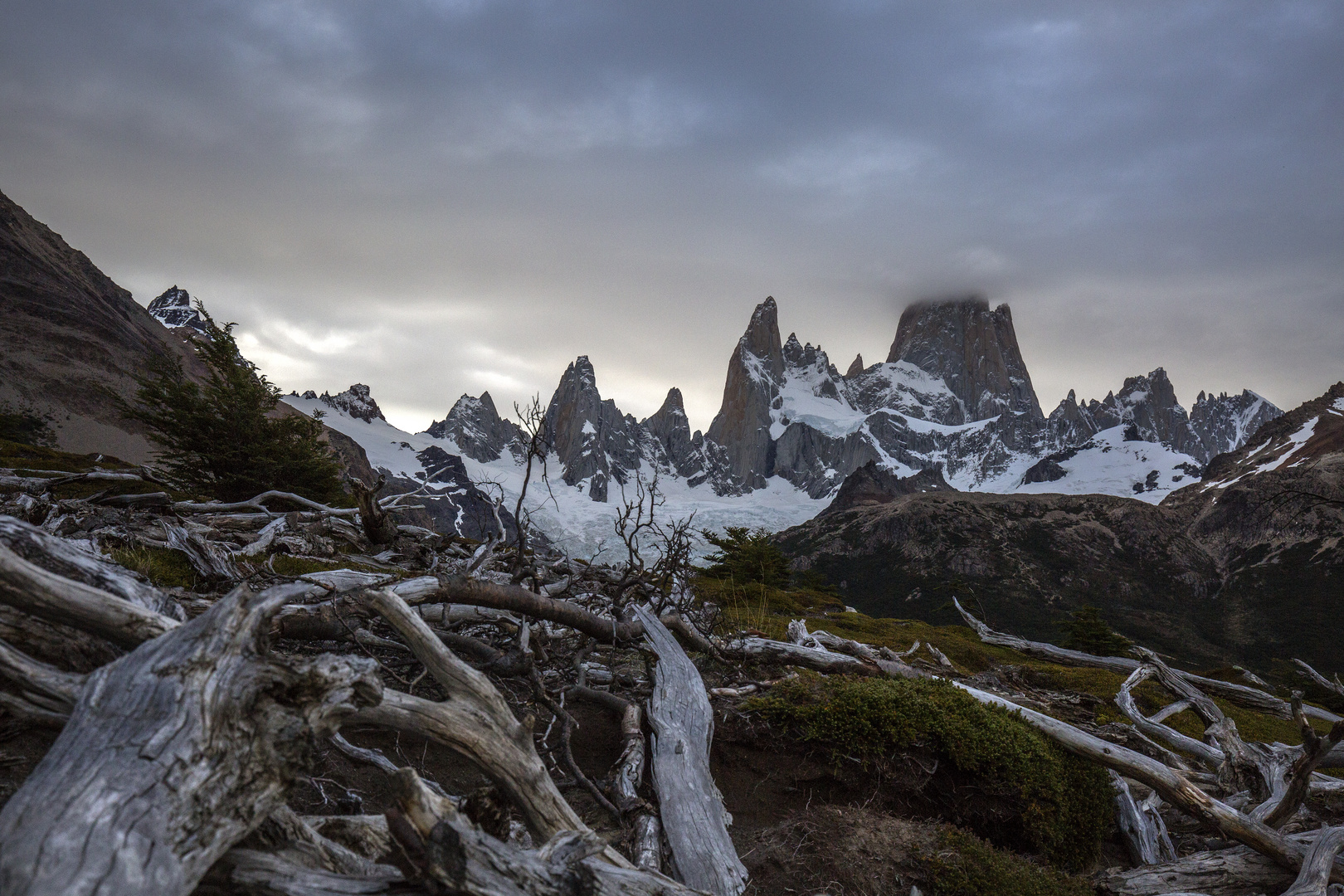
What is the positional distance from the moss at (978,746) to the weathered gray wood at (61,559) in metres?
6.13

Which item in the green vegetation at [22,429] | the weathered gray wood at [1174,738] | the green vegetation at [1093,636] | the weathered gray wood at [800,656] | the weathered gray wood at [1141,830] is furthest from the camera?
the green vegetation at [22,429]

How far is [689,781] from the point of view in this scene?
575 centimetres

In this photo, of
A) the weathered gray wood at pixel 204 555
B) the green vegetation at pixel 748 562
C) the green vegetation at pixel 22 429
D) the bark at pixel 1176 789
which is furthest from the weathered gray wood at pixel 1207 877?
the green vegetation at pixel 22 429

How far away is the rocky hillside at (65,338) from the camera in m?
95.1

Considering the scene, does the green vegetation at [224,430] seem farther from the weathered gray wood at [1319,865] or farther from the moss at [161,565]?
the weathered gray wood at [1319,865]

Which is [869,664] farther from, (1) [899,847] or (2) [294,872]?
(2) [294,872]

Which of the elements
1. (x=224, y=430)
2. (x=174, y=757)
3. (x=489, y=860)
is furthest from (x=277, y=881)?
(x=224, y=430)

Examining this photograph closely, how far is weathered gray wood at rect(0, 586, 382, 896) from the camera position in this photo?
215cm

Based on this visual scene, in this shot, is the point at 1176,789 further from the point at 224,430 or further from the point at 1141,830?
the point at 224,430

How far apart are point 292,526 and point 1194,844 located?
53.2ft

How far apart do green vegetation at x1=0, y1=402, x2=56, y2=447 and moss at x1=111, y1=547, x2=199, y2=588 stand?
1271 inches

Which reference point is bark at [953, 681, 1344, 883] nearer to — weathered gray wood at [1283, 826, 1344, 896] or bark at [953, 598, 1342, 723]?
weathered gray wood at [1283, 826, 1344, 896]

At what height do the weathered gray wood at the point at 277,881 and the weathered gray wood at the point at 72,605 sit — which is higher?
the weathered gray wood at the point at 72,605

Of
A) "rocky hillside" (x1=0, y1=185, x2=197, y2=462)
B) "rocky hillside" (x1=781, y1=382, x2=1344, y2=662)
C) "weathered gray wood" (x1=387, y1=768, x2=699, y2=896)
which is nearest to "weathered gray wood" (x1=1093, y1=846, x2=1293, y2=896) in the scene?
"weathered gray wood" (x1=387, y1=768, x2=699, y2=896)
